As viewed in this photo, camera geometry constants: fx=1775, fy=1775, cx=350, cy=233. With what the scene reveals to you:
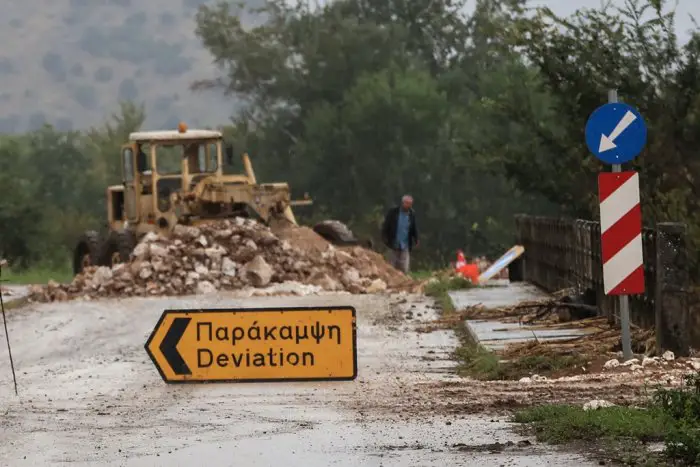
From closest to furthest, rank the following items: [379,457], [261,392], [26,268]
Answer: [379,457] < [261,392] < [26,268]

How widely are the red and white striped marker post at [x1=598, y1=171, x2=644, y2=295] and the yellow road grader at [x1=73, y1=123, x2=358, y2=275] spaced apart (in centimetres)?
2197

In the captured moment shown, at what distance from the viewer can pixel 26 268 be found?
64312 mm

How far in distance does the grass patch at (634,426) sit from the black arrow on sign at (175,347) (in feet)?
15.5

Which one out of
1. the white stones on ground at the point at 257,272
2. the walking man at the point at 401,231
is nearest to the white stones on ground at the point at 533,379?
the walking man at the point at 401,231

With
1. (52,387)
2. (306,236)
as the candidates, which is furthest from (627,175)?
(306,236)

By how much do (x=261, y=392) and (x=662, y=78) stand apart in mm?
15069

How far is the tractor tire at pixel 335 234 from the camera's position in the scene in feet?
135

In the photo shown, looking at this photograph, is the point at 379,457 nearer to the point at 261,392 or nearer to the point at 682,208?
the point at 261,392

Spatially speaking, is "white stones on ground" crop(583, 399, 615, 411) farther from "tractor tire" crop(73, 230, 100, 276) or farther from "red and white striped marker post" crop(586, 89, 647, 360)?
"tractor tire" crop(73, 230, 100, 276)

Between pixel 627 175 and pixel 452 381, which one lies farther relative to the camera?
pixel 627 175

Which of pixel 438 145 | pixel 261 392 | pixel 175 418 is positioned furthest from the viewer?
pixel 438 145

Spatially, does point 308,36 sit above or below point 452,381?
above

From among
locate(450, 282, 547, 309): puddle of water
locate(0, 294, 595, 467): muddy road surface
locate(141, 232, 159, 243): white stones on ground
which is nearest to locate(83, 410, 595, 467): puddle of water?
locate(0, 294, 595, 467): muddy road surface

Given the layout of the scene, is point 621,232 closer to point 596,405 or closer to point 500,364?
point 500,364
